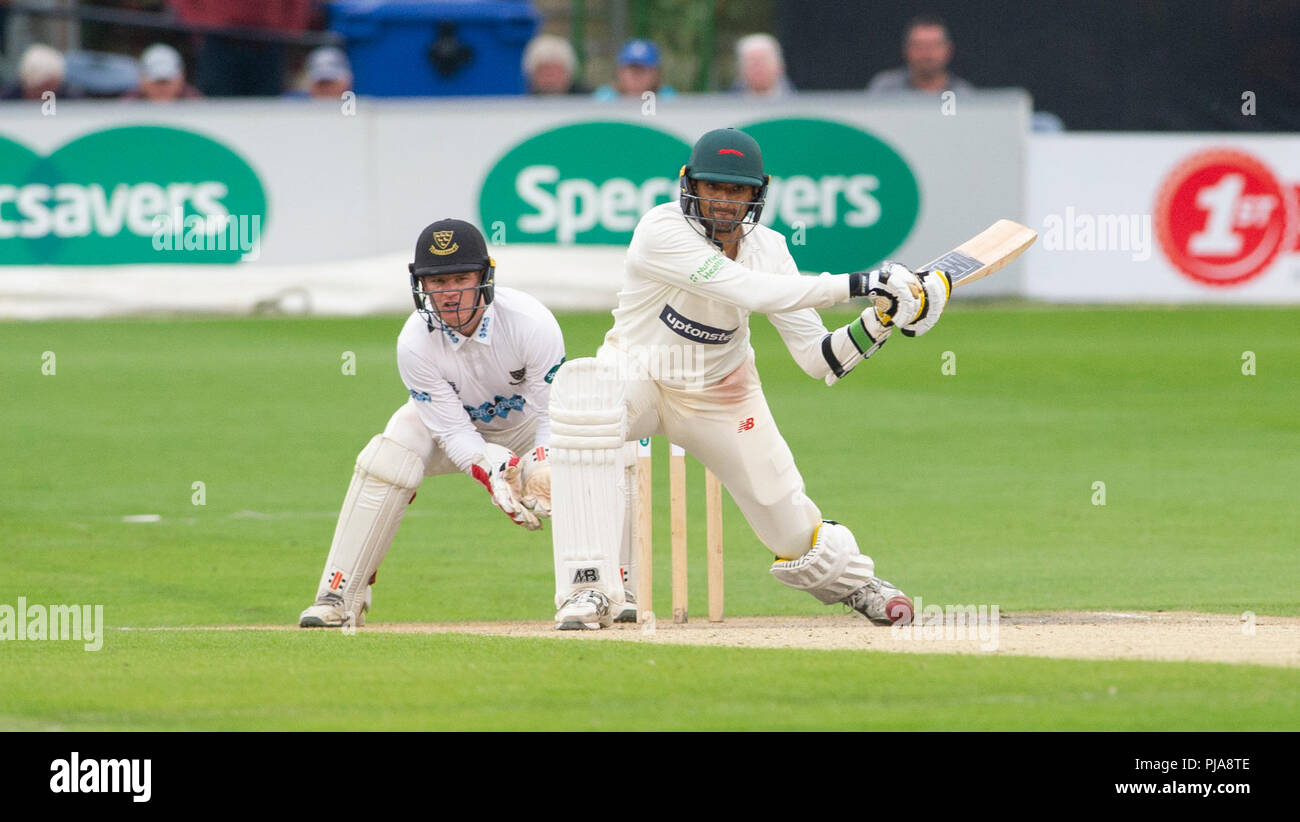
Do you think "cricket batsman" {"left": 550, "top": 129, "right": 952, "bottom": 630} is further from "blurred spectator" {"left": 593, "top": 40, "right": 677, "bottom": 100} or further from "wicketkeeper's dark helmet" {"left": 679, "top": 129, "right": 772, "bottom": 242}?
"blurred spectator" {"left": 593, "top": 40, "right": 677, "bottom": 100}

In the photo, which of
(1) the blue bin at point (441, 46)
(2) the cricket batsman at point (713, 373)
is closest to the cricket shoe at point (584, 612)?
(2) the cricket batsman at point (713, 373)

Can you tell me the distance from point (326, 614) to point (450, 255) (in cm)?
158

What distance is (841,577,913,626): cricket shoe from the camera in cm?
819

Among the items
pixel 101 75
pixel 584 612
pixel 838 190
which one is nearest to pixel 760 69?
pixel 838 190

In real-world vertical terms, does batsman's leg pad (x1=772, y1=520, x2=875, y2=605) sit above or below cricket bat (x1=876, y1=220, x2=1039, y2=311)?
below

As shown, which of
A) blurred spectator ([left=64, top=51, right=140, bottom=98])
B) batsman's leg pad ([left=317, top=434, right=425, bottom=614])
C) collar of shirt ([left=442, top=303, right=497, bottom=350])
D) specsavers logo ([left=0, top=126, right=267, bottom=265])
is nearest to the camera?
collar of shirt ([left=442, top=303, right=497, bottom=350])

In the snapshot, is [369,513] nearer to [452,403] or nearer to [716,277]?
[452,403]

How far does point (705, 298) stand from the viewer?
25.7 ft

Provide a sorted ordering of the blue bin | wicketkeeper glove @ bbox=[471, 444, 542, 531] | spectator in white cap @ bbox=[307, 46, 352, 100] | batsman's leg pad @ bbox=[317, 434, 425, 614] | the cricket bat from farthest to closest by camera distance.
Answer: the blue bin
spectator in white cap @ bbox=[307, 46, 352, 100]
batsman's leg pad @ bbox=[317, 434, 425, 614]
wicketkeeper glove @ bbox=[471, 444, 542, 531]
the cricket bat

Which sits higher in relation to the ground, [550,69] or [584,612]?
[550,69]

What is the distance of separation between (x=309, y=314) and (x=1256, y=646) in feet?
43.1

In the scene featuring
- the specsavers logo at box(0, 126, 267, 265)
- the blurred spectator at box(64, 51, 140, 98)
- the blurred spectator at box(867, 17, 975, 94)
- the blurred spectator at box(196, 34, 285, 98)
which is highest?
the blurred spectator at box(196, 34, 285, 98)

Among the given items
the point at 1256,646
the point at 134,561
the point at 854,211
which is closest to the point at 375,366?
the point at 854,211

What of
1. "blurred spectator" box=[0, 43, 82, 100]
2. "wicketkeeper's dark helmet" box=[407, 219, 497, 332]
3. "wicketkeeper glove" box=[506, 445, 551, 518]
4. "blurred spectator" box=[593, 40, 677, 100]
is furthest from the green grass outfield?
"blurred spectator" box=[593, 40, 677, 100]
